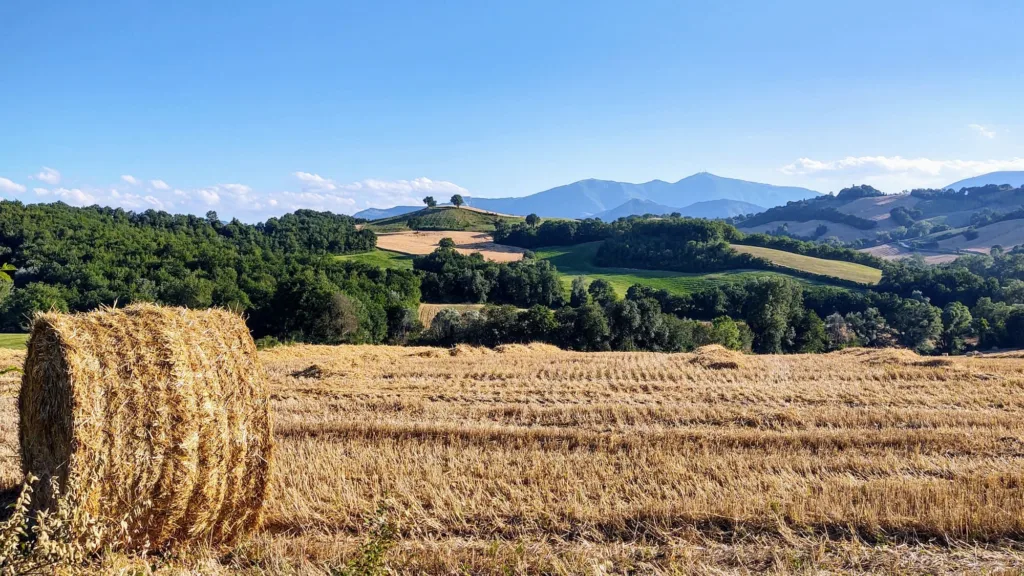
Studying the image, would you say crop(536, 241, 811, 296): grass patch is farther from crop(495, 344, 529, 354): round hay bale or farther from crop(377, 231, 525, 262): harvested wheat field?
crop(495, 344, 529, 354): round hay bale

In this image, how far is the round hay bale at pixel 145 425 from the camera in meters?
5.36

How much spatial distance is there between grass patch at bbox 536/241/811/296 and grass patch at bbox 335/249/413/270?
2540cm

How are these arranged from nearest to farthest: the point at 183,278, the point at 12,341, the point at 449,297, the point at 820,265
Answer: the point at 12,341 < the point at 183,278 < the point at 449,297 < the point at 820,265

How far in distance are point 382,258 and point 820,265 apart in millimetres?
74739

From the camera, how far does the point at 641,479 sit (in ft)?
26.0

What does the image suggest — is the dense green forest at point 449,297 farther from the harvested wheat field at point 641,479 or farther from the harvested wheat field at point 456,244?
the harvested wheat field at point 641,479

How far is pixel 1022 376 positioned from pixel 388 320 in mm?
46276

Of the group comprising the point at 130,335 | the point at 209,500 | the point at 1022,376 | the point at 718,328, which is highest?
the point at 130,335

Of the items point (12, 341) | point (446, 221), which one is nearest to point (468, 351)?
point (12, 341)

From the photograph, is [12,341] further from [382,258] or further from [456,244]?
[456,244]

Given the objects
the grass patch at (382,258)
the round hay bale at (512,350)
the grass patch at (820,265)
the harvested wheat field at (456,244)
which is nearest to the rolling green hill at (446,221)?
the harvested wheat field at (456,244)

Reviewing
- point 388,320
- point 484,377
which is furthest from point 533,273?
point 484,377

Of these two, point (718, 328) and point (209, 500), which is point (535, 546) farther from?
point (718, 328)

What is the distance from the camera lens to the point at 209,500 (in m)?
6.01
